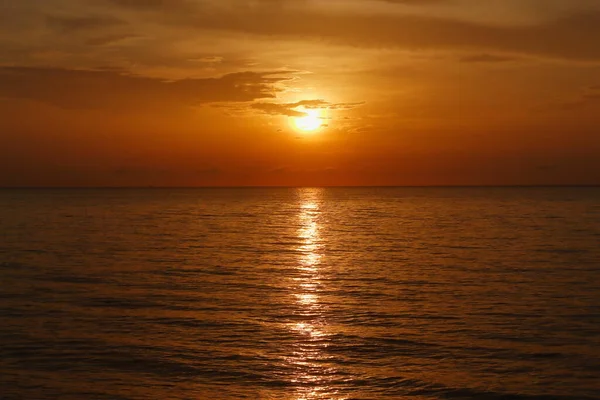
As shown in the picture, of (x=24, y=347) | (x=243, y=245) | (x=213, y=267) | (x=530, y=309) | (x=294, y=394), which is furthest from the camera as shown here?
(x=243, y=245)

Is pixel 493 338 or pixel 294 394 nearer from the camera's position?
pixel 294 394

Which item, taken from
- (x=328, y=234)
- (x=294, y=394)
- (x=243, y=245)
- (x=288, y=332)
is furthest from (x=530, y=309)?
(x=328, y=234)

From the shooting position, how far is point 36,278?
37.3 meters

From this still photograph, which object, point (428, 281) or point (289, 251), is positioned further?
point (289, 251)

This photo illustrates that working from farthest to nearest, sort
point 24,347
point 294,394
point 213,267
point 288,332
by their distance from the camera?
point 213,267, point 288,332, point 24,347, point 294,394

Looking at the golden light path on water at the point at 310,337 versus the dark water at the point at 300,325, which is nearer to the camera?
the golden light path on water at the point at 310,337

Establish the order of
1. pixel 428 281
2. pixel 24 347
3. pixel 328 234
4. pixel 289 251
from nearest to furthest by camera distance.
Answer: pixel 24 347 → pixel 428 281 → pixel 289 251 → pixel 328 234

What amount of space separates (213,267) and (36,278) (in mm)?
11023

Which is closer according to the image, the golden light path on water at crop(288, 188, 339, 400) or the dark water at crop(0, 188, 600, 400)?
the golden light path on water at crop(288, 188, 339, 400)

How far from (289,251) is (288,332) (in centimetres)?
3060

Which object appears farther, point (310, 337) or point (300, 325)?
point (300, 325)

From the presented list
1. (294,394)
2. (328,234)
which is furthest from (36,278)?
(328,234)

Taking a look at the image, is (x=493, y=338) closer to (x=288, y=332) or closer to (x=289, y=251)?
(x=288, y=332)

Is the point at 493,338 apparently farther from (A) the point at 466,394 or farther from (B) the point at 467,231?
(B) the point at 467,231
